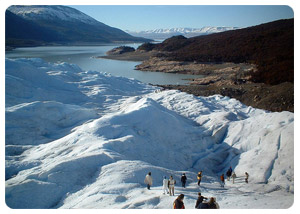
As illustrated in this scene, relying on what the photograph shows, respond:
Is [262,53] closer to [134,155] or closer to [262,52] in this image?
[262,52]

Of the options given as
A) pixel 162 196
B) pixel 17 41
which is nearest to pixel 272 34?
pixel 162 196

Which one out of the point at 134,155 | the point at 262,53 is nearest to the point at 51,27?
the point at 262,53

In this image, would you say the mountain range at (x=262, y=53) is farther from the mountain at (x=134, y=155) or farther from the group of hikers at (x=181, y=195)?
the group of hikers at (x=181, y=195)

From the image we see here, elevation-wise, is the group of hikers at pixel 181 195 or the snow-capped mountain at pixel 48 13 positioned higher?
the snow-capped mountain at pixel 48 13

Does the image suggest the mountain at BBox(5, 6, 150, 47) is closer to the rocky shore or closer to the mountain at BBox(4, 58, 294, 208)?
the rocky shore

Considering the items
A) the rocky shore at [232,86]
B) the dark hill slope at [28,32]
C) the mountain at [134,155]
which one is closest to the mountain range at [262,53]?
the rocky shore at [232,86]

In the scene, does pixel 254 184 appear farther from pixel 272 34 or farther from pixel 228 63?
pixel 272 34

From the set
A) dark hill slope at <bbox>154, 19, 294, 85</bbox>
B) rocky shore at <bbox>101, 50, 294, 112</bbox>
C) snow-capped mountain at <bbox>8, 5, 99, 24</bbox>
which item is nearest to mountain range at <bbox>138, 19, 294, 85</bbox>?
dark hill slope at <bbox>154, 19, 294, 85</bbox>
